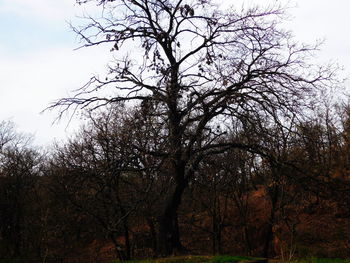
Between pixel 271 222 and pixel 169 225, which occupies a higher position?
pixel 271 222

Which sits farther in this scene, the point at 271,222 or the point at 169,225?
the point at 271,222

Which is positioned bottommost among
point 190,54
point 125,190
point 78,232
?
point 78,232

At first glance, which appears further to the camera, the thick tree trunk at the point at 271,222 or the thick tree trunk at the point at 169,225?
the thick tree trunk at the point at 271,222

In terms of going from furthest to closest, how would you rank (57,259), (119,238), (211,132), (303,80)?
1. (119,238)
2. (57,259)
3. (211,132)
4. (303,80)

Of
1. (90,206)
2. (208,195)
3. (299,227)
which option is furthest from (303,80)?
(299,227)

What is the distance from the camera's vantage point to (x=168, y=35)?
11125mm

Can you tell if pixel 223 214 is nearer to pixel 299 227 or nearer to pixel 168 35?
pixel 299 227

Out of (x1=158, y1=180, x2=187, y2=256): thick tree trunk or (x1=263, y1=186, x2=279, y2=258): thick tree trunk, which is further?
(x1=263, y1=186, x2=279, y2=258): thick tree trunk

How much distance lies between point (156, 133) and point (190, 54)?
2.70m

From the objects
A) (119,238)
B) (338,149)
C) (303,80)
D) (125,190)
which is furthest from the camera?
(119,238)

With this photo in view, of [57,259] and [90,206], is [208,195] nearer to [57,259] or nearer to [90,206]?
[90,206]

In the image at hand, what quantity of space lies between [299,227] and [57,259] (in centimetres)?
1442

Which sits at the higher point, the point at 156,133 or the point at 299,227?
the point at 156,133

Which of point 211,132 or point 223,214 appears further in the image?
point 223,214
